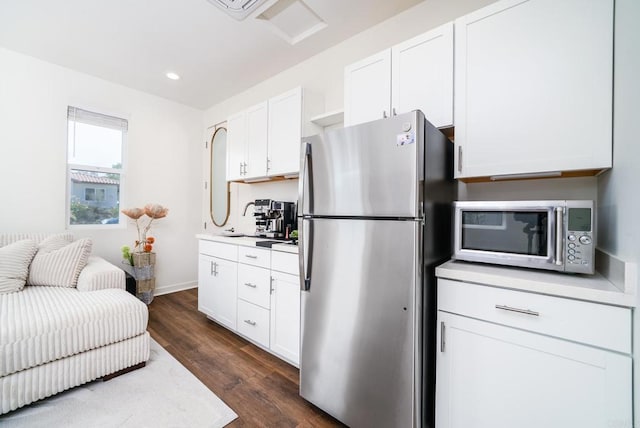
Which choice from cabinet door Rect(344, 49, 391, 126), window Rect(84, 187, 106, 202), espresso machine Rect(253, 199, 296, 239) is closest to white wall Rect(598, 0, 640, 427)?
cabinet door Rect(344, 49, 391, 126)

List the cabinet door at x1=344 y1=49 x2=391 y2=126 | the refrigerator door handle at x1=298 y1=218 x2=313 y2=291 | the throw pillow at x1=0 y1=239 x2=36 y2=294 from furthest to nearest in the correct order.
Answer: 1. the throw pillow at x1=0 y1=239 x2=36 y2=294
2. the cabinet door at x1=344 y1=49 x2=391 y2=126
3. the refrigerator door handle at x1=298 y1=218 x2=313 y2=291

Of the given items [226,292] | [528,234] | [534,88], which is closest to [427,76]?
[534,88]

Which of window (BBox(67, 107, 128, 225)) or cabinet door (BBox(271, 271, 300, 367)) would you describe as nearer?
cabinet door (BBox(271, 271, 300, 367))

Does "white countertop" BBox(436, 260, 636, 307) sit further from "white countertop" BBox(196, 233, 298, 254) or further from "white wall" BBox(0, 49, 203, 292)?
"white wall" BBox(0, 49, 203, 292)

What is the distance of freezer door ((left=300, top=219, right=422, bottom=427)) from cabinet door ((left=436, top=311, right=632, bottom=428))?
17 centimetres

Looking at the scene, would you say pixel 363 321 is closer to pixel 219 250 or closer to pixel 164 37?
pixel 219 250

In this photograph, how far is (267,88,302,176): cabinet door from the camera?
2373 millimetres

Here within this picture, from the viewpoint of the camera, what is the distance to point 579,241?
1087mm

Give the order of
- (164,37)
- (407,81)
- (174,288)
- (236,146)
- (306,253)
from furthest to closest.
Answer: (174,288) → (236,146) → (164,37) → (407,81) → (306,253)

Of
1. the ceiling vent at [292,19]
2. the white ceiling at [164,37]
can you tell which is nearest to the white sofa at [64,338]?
the white ceiling at [164,37]

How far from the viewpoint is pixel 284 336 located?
6.53ft

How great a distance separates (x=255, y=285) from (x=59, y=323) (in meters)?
1.22

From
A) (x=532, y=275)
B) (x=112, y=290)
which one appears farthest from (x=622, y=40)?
(x=112, y=290)

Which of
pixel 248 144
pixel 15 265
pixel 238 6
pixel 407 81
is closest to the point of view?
pixel 407 81
